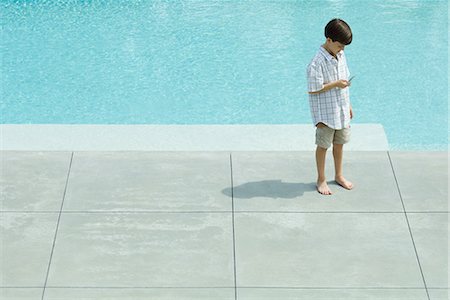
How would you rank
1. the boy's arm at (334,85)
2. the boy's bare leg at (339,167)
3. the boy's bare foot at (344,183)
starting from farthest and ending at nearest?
the boy's bare foot at (344,183) < the boy's bare leg at (339,167) < the boy's arm at (334,85)

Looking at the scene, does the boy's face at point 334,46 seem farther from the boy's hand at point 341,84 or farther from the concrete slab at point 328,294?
the concrete slab at point 328,294

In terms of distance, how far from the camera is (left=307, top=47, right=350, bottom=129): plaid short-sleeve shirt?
7898 mm

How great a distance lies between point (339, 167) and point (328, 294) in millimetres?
1576

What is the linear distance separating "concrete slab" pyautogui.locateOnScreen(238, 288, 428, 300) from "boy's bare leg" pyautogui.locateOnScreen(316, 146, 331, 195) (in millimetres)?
1350

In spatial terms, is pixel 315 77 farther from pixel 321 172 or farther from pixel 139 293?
pixel 139 293

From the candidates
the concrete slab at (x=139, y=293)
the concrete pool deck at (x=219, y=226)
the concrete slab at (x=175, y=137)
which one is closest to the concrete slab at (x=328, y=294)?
the concrete pool deck at (x=219, y=226)

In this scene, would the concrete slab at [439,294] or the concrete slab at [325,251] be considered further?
the concrete slab at [325,251]

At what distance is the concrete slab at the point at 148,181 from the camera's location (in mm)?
8273

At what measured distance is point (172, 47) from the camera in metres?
12.1

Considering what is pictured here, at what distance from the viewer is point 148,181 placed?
8633mm

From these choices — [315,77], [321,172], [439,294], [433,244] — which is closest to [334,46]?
[315,77]

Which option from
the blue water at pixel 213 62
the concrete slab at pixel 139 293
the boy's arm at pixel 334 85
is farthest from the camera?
the blue water at pixel 213 62

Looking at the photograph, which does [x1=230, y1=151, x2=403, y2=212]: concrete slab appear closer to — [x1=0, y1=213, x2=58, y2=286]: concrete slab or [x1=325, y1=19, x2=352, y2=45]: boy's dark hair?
[x1=325, y1=19, x2=352, y2=45]: boy's dark hair

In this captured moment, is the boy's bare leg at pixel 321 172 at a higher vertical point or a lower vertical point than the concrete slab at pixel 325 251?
higher
